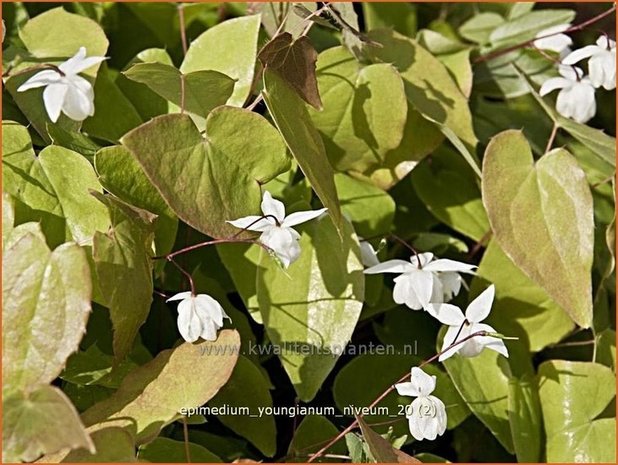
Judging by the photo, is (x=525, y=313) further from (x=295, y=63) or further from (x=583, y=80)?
(x=295, y=63)

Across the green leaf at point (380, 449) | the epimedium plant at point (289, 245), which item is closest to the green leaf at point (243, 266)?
the epimedium plant at point (289, 245)

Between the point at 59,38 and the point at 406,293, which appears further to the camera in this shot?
the point at 59,38

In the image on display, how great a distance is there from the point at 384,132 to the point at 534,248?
0.20 metres

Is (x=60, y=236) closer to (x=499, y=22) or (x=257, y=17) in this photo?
(x=257, y=17)

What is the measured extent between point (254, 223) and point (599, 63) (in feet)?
1.53

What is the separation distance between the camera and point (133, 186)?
2.57 feet

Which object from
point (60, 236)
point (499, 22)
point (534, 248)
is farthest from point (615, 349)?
point (60, 236)

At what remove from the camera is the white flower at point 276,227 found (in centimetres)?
75

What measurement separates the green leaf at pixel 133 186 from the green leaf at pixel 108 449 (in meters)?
0.20

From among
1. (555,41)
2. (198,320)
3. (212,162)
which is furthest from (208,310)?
(555,41)

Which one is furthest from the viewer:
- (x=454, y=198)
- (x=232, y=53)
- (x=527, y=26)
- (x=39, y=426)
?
(x=527, y=26)

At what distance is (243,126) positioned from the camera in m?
0.78

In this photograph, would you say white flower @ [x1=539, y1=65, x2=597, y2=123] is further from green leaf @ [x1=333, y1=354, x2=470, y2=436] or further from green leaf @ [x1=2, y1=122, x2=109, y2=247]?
green leaf @ [x1=2, y1=122, x2=109, y2=247]

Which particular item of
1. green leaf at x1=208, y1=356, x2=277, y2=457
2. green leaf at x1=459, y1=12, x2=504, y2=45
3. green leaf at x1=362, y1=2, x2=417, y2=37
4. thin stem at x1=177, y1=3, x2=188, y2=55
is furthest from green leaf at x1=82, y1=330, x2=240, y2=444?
green leaf at x1=459, y1=12, x2=504, y2=45
